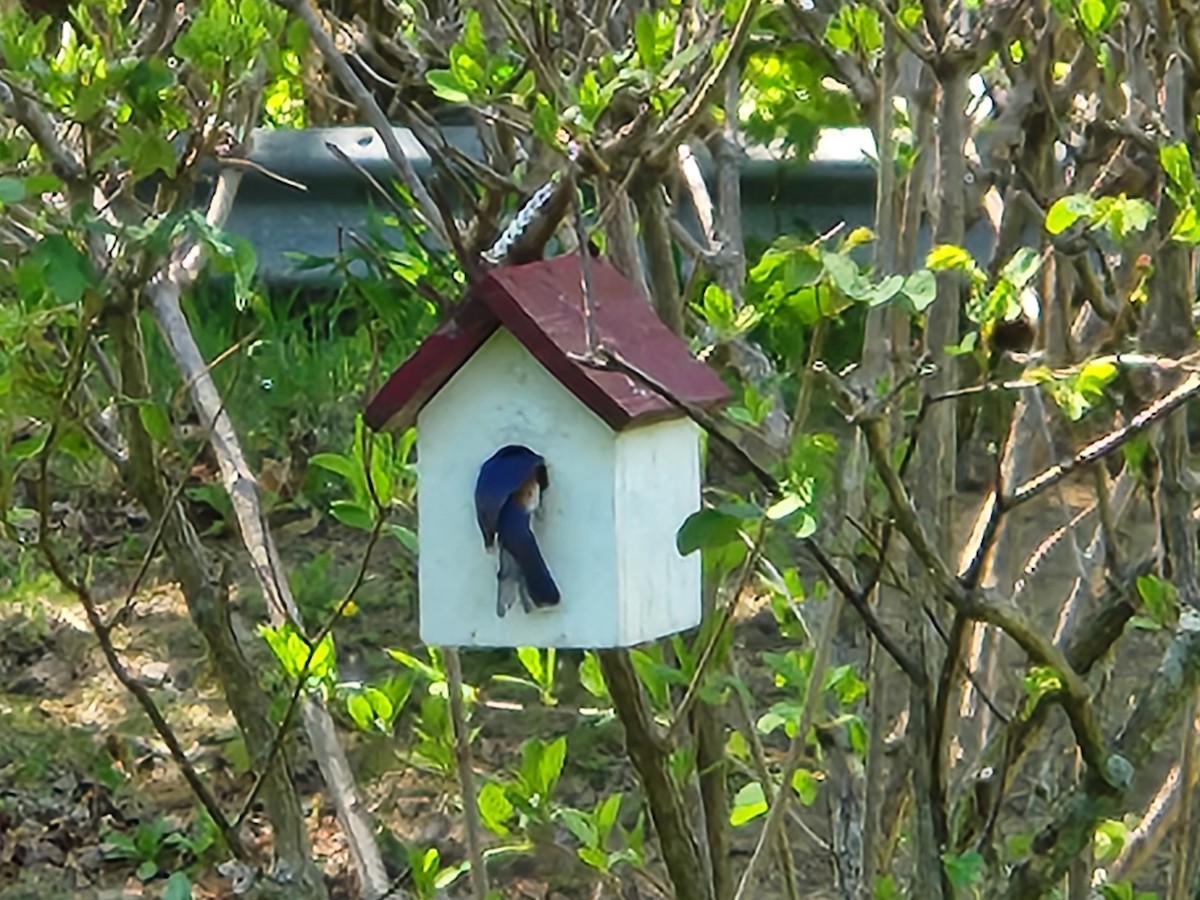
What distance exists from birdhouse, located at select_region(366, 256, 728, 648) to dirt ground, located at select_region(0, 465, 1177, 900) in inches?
43.6

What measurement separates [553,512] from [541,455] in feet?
0.15

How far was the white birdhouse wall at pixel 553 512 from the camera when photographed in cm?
153

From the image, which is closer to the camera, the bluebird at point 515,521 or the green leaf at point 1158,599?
the bluebird at point 515,521

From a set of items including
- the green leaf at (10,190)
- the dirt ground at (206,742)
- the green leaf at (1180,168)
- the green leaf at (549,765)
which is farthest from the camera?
the dirt ground at (206,742)

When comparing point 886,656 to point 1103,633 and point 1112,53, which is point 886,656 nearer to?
point 1103,633

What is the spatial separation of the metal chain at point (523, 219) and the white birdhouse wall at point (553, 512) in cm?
6

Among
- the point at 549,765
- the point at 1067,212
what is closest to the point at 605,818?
the point at 549,765

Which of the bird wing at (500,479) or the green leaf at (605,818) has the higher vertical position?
the bird wing at (500,479)

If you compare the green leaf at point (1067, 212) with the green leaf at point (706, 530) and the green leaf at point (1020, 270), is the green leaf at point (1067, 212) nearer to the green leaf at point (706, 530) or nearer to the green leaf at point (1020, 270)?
the green leaf at point (1020, 270)

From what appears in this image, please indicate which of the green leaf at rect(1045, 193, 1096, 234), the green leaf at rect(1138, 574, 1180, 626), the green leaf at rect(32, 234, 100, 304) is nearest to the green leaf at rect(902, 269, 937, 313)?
the green leaf at rect(1045, 193, 1096, 234)

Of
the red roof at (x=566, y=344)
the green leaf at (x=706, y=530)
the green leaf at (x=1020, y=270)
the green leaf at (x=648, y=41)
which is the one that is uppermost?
the green leaf at (x=648, y=41)

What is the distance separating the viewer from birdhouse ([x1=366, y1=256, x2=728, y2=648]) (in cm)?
149

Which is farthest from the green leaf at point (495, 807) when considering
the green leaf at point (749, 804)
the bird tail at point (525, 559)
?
the bird tail at point (525, 559)

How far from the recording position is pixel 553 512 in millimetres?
1556
